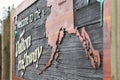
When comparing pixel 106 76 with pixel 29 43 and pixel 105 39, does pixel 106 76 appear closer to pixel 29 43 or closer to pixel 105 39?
pixel 105 39

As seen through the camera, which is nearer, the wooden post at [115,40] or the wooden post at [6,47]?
the wooden post at [115,40]

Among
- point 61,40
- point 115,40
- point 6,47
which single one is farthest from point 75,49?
point 6,47

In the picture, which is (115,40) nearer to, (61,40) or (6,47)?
(61,40)

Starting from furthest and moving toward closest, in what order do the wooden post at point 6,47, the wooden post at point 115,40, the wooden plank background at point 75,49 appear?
the wooden post at point 6,47, the wooden plank background at point 75,49, the wooden post at point 115,40

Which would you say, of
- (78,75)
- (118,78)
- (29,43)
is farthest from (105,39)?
(29,43)

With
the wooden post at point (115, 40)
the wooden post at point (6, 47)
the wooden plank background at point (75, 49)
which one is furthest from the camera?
the wooden post at point (6, 47)

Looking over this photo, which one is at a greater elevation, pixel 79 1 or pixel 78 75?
pixel 79 1

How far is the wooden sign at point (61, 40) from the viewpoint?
2.56 meters

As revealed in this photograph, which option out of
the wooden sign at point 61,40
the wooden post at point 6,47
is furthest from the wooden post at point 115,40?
the wooden post at point 6,47

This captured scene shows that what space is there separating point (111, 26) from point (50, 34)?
1341 millimetres

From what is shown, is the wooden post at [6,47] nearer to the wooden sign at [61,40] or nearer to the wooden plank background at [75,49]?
the wooden sign at [61,40]

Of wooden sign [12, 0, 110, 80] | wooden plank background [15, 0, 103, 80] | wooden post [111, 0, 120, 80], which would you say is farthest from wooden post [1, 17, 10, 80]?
wooden post [111, 0, 120, 80]

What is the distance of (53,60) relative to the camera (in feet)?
11.3

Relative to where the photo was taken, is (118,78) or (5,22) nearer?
(118,78)
